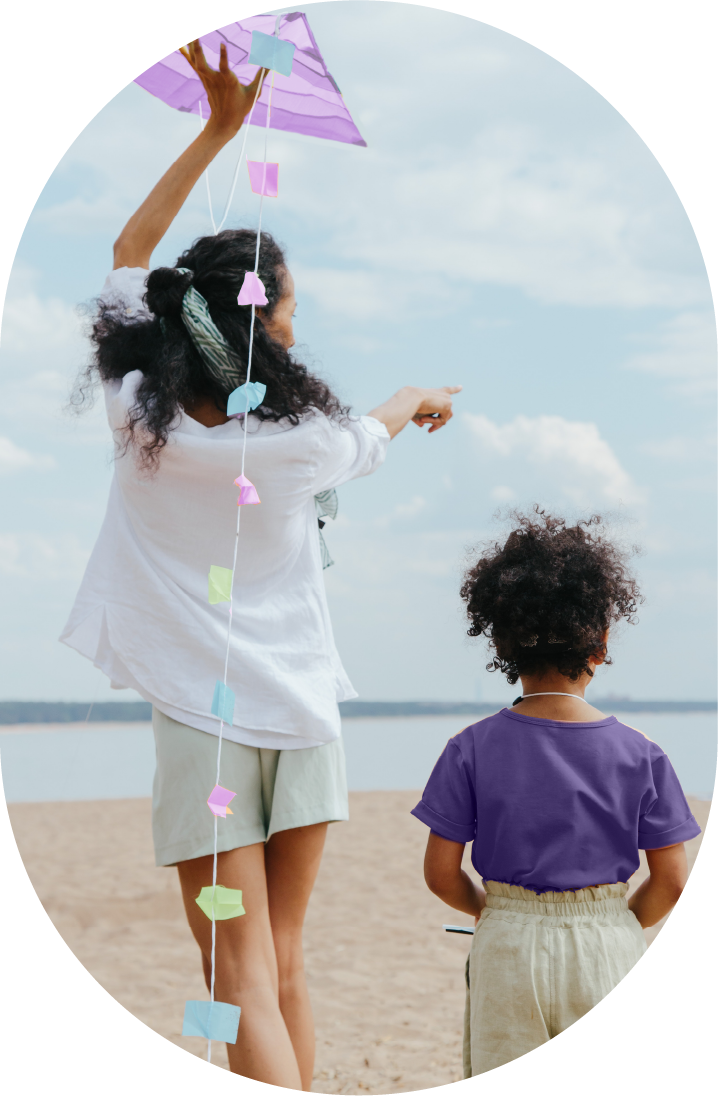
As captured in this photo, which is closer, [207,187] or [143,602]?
[143,602]

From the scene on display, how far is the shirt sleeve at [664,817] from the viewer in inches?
44.0

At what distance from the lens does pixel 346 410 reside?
4.04ft

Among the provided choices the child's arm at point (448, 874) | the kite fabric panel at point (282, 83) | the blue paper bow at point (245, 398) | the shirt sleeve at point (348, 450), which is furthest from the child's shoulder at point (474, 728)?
the kite fabric panel at point (282, 83)

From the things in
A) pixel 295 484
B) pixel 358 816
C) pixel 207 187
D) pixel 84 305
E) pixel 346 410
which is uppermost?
pixel 207 187

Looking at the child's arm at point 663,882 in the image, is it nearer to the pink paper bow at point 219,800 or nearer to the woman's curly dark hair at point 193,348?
the pink paper bow at point 219,800

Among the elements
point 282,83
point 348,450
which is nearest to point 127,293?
point 348,450

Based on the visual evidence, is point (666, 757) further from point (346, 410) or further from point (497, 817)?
point (346, 410)

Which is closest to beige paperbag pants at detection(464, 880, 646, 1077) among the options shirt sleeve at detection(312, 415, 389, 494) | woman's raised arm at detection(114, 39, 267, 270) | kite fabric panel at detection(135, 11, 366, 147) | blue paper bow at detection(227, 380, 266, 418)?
shirt sleeve at detection(312, 415, 389, 494)

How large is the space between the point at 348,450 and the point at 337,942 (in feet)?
9.76

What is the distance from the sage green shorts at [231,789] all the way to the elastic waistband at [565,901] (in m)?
0.22

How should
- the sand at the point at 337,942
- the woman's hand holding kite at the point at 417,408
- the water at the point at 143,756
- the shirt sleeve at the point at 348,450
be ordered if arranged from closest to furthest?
1. the shirt sleeve at the point at 348,450
2. the woman's hand holding kite at the point at 417,408
3. the sand at the point at 337,942
4. the water at the point at 143,756

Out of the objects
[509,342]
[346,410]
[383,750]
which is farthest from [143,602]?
[509,342]

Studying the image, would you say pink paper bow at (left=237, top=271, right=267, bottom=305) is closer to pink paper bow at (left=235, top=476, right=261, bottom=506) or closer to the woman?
the woman

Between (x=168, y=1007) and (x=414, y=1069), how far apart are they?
932mm
